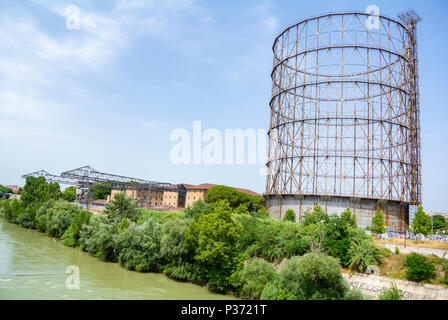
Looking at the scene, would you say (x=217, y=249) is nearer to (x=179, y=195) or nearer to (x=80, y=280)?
(x=80, y=280)

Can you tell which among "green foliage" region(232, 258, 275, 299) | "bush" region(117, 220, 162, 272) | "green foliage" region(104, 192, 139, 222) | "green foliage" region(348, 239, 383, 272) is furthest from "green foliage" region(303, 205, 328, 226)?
"green foliage" region(104, 192, 139, 222)

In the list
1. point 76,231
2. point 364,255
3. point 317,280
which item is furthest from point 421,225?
point 76,231

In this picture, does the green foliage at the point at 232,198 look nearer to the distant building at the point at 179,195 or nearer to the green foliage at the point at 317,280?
the distant building at the point at 179,195

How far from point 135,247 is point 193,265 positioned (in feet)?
14.8

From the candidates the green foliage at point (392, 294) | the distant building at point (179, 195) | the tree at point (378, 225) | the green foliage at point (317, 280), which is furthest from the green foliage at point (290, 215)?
the distant building at point (179, 195)

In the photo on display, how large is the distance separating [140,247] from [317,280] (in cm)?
1218

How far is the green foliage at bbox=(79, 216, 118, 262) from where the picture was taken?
23125 millimetres

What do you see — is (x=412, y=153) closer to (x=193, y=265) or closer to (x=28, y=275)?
(x=193, y=265)

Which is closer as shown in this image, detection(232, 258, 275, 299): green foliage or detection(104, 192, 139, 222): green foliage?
detection(232, 258, 275, 299): green foliage

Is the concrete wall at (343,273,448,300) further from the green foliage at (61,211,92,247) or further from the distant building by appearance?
the distant building

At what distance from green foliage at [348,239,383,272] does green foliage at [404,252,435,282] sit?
1513 millimetres
